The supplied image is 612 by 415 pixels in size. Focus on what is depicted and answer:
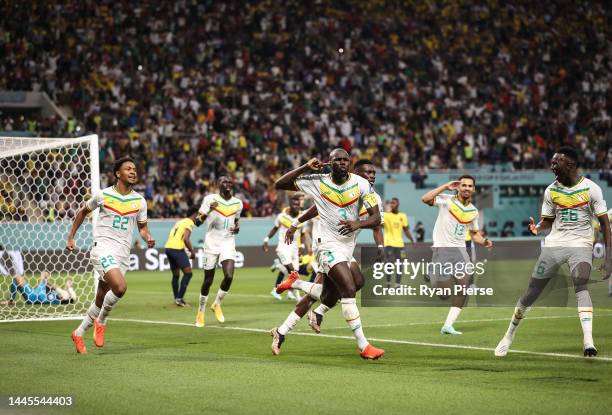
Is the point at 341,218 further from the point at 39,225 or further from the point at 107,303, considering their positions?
the point at 39,225

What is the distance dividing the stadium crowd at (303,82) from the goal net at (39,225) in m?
9.14

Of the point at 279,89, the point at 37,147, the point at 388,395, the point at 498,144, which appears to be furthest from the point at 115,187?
the point at 498,144

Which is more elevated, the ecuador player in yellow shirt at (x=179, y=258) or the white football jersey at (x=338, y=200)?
the white football jersey at (x=338, y=200)

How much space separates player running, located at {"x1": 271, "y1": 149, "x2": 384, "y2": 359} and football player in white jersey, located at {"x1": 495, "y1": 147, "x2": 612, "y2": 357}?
1.97 metres

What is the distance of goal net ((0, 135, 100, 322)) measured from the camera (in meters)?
17.8

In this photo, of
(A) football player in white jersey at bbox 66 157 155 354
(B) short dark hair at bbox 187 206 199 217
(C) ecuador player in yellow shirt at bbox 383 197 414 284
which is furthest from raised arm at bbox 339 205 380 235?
(C) ecuador player in yellow shirt at bbox 383 197 414 284

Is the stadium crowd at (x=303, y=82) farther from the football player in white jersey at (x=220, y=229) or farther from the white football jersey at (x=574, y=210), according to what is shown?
the white football jersey at (x=574, y=210)

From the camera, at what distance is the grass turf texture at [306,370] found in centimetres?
891

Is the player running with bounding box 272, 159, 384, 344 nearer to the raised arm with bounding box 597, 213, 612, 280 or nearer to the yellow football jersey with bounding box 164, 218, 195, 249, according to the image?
the raised arm with bounding box 597, 213, 612, 280

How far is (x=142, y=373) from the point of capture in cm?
1088

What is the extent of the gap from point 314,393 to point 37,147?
31.8 ft

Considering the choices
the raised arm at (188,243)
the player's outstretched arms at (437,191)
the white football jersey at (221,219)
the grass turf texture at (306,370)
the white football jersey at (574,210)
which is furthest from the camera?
the raised arm at (188,243)

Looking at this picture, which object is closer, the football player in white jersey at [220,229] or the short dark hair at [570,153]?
the short dark hair at [570,153]

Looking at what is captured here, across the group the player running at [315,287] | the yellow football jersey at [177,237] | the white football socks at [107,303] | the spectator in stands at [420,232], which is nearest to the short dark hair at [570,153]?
the player running at [315,287]
